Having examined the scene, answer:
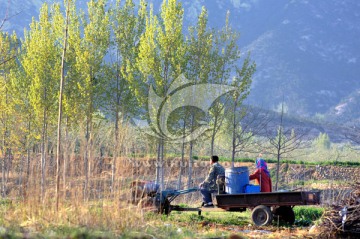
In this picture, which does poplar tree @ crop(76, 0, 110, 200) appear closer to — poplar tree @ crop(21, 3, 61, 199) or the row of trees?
the row of trees

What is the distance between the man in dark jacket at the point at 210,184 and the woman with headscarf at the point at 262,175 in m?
0.83

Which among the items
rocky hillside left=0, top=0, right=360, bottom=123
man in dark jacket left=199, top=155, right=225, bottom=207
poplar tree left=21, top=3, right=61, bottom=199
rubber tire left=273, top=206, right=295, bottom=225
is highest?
rocky hillside left=0, top=0, right=360, bottom=123

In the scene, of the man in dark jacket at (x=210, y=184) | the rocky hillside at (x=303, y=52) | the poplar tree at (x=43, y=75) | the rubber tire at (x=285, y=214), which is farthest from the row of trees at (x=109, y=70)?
the rocky hillside at (x=303, y=52)

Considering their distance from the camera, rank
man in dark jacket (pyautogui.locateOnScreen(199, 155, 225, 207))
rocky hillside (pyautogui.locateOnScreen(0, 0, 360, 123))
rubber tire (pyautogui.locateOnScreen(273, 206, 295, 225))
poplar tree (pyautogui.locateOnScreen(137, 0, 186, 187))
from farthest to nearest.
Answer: rocky hillside (pyautogui.locateOnScreen(0, 0, 360, 123)) → poplar tree (pyautogui.locateOnScreen(137, 0, 186, 187)) → rubber tire (pyautogui.locateOnScreen(273, 206, 295, 225)) → man in dark jacket (pyautogui.locateOnScreen(199, 155, 225, 207))

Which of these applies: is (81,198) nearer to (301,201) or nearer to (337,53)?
(301,201)

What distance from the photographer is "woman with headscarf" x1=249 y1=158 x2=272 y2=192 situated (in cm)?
1373

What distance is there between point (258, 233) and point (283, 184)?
2479 centimetres

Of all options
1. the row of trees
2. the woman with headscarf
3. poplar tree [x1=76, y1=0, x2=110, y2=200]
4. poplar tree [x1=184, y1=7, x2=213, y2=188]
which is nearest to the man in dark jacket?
the woman with headscarf

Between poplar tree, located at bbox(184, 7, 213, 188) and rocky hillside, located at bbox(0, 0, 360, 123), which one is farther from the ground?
rocky hillside, located at bbox(0, 0, 360, 123)

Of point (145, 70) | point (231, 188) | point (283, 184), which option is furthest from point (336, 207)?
point (283, 184)

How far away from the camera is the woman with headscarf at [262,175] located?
1373 centimetres

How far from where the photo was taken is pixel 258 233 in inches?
461

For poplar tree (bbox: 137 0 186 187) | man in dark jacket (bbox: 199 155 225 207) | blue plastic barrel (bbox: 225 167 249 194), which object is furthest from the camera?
poplar tree (bbox: 137 0 186 187)

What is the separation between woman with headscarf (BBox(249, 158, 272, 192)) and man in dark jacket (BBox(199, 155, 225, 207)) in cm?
83
